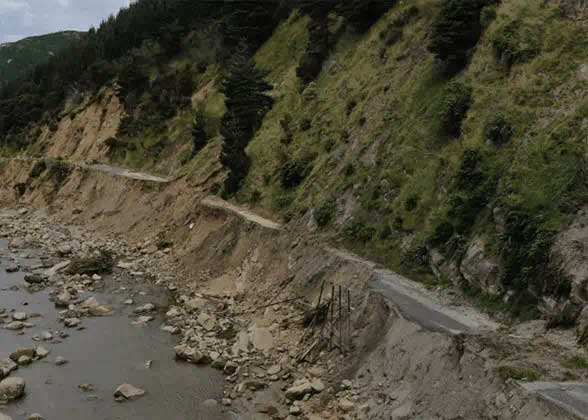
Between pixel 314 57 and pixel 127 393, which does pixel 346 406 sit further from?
pixel 314 57

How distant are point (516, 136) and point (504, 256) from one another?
6.52 m

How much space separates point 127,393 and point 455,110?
20747 millimetres

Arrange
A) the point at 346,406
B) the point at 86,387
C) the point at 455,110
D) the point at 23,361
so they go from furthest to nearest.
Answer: the point at 455,110
the point at 23,361
the point at 86,387
the point at 346,406

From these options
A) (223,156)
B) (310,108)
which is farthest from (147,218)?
(310,108)

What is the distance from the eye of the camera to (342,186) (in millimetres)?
35219

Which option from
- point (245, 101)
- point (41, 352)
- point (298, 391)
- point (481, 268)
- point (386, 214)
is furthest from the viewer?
point (245, 101)

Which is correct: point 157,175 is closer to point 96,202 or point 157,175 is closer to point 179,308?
point 96,202

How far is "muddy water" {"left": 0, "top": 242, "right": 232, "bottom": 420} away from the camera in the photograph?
74.7ft

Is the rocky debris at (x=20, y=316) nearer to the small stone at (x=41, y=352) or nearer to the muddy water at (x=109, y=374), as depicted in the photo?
the muddy water at (x=109, y=374)

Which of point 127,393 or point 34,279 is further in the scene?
point 34,279

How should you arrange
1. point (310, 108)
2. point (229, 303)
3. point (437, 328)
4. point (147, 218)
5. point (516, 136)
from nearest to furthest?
point (437, 328), point (516, 136), point (229, 303), point (310, 108), point (147, 218)

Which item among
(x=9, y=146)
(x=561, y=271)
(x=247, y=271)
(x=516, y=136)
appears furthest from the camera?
(x=9, y=146)

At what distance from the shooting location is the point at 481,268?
22.9 meters

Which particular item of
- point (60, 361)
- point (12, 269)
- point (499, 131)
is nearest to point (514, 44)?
point (499, 131)
